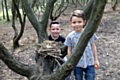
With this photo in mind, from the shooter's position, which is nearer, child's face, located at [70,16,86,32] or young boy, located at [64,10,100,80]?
child's face, located at [70,16,86,32]

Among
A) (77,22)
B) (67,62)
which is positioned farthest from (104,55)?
(67,62)

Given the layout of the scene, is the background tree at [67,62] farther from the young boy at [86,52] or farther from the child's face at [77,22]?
the child's face at [77,22]

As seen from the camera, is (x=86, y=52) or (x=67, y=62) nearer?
(x=67, y=62)

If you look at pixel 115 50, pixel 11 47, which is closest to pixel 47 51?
pixel 115 50

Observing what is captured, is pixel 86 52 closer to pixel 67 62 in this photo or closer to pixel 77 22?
pixel 77 22

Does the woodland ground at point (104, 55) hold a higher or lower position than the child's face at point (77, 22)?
lower

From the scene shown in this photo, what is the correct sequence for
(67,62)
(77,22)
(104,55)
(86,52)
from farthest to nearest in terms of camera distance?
(104,55)
(86,52)
(77,22)
(67,62)

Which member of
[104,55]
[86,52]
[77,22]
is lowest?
[104,55]

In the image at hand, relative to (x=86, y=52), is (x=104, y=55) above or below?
below

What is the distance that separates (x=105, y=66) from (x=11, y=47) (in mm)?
3651

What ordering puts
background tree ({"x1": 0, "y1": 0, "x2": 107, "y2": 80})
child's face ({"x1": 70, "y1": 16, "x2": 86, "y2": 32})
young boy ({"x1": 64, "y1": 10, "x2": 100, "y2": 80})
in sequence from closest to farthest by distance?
→ background tree ({"x1": 0, "y1": 0, "x2": 107, "y2": 80}), child's face ({"x1": 70, "y1": 16, "x2": 86, "y2": 32}), young boy ({"x1": 64, "y1": 10, "x2": 100, "y2": 80})

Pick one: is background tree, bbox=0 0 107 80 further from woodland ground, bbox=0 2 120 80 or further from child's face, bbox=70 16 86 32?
A: woodland ground, bbox=0 2 120 80

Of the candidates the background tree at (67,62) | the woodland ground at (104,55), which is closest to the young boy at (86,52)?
the background tree at (67,62)

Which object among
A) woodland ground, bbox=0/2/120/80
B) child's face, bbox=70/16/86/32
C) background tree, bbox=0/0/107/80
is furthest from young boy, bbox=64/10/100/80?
woodland ground, bbox=0/2/120/80
